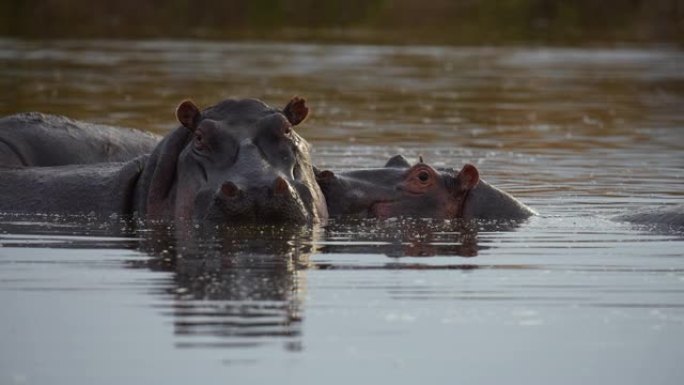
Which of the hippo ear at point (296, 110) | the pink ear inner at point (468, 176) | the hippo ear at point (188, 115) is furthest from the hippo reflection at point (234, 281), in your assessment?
the pink ear inner at point (468, 176)

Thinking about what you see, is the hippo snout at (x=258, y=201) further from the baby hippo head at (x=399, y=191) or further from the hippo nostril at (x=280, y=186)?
the baby hippo head at (x=399, y=191)

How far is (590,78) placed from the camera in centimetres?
2720

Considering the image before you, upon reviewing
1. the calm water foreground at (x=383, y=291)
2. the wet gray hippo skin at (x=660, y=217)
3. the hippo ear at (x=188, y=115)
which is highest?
the hippo ear at (x=188, y=115)

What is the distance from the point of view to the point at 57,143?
12.2m

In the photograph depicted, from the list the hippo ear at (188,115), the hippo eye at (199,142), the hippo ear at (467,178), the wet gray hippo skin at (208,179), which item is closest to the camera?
the wet gray hippo skin at (208,179)

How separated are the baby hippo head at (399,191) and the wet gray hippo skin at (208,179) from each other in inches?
18.1

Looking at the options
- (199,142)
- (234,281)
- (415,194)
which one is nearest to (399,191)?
(415,194)

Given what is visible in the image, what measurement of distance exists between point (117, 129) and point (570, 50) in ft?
69.4

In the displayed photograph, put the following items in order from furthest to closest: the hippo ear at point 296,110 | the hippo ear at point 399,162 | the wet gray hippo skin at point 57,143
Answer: the wet gray hippo skin at point 57,143, the hippo ear at point 399,162, the hippo ear at point 296,110

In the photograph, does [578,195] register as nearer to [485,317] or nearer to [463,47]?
[485,317]

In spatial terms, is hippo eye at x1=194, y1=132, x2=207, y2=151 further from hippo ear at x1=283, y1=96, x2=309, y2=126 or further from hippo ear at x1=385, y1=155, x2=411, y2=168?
hippo ear at x1=385, y1=155, x2=411, y2=168

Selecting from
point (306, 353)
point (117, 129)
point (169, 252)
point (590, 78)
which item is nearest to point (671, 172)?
point (117, 129)

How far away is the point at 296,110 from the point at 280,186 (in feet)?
3.39

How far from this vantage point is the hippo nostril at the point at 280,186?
9.66 metres
